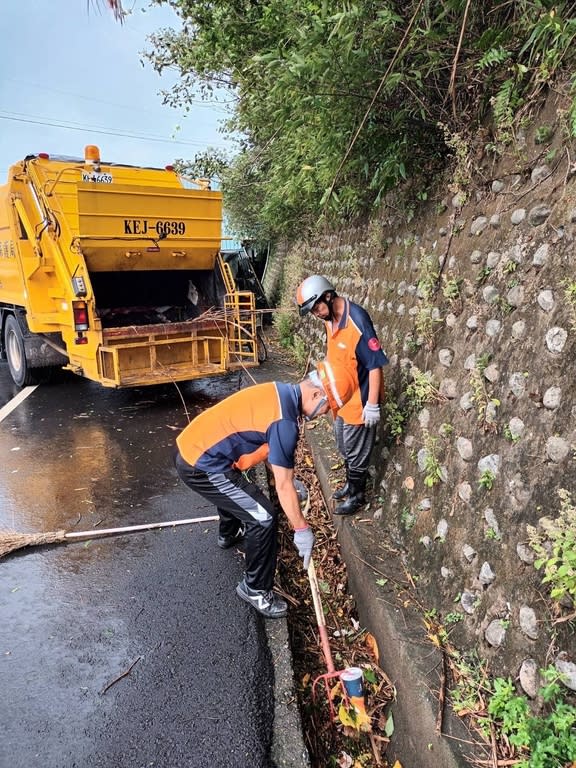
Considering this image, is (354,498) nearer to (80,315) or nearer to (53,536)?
(53,536)

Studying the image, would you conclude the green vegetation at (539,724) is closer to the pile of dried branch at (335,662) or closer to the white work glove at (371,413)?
the pile of dried branch at (335,662)

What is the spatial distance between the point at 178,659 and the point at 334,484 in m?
1.95

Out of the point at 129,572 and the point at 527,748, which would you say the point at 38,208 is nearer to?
the point at 129,572

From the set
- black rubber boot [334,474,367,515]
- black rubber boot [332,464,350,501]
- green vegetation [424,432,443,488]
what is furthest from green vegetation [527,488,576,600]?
black rubber boot [332,464,350,501]

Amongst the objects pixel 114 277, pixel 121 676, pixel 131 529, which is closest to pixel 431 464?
pixel 121 676

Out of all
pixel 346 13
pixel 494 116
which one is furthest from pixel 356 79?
pixel 494 116

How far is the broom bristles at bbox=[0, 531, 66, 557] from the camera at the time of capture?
3.88 meters

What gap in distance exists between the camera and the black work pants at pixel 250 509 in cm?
317

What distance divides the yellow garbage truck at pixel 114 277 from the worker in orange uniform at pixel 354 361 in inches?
140

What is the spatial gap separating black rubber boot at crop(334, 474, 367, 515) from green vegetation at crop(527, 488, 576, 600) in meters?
1.84

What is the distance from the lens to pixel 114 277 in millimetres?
7918

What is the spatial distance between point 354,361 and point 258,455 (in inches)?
37.2

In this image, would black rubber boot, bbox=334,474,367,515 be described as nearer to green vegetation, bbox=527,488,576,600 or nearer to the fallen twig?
the fallen twig

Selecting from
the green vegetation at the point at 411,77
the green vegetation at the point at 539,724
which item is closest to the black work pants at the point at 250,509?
the green vegetation at the point at 539,724
